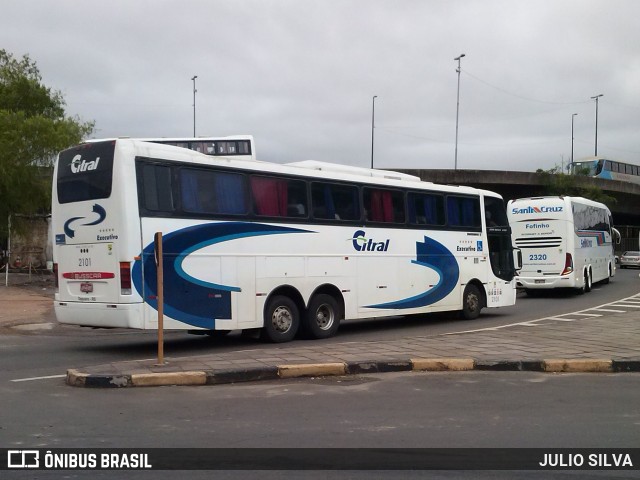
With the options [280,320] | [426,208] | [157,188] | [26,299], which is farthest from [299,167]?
[26,299]

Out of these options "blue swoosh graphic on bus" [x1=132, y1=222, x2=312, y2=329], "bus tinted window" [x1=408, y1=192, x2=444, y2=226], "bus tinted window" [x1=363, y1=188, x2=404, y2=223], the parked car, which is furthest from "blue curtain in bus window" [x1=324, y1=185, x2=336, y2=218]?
the parked car

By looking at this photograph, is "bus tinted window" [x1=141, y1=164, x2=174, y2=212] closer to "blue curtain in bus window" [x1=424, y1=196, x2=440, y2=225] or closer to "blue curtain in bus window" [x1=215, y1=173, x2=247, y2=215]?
"blue curtain in bus window" [x1=215, y1=173, x2=247, y2=215]

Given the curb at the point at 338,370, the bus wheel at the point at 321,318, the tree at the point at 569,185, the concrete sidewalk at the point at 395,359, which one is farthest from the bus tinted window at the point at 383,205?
the tree at the point at 569,185

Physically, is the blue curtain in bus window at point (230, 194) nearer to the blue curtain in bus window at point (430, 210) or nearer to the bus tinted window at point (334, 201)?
the bus tinted window at point (334, 201)

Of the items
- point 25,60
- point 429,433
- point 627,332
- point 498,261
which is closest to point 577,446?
point 429,433

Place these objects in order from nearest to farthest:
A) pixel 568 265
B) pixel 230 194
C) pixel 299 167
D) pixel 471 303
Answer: pixel 230 194, pixel 299 167, pixel 471 303, pixel 568 265

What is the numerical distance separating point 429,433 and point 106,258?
6.63m

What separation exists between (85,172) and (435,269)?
8.75 m

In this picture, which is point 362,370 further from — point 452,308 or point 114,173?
point 452,308

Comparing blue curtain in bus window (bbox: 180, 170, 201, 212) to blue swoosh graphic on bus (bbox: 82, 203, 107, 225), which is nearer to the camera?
blue swoosh graphic on bus (bbox: 82, 203, 107, 225)

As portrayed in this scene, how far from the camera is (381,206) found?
1555 centimetres

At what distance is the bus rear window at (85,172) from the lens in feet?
36.9

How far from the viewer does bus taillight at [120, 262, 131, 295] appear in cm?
1098

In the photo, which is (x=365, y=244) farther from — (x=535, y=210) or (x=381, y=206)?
(x=535, y=210)
